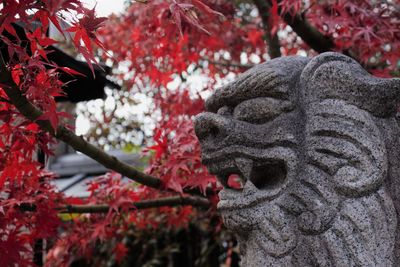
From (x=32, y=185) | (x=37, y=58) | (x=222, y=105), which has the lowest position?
(x=32, y=185)

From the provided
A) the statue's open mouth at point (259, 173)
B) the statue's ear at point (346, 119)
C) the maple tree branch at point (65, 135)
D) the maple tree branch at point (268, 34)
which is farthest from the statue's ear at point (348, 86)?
the maple tree branch at point (268, 34)

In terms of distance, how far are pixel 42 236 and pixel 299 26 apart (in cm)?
221

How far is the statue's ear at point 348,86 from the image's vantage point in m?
2.01

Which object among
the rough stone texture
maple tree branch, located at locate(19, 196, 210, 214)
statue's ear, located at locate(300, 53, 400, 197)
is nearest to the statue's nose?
the rough stone texture

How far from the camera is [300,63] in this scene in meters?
2.21

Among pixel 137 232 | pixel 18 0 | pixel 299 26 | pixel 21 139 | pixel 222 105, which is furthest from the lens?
pixel 137 232

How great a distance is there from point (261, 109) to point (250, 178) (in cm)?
29

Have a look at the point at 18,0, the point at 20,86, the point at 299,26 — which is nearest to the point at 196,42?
the point at 299,26

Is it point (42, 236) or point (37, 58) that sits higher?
point (37, 58)

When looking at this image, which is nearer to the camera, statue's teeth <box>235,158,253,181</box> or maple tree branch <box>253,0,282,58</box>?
statue's teeth <box>235,158,253,181</box>

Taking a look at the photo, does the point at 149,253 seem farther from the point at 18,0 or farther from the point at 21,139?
the point at 18,0

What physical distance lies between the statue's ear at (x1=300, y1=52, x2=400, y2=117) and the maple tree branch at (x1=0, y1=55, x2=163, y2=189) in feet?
3.70

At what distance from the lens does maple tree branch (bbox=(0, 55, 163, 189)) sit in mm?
2016

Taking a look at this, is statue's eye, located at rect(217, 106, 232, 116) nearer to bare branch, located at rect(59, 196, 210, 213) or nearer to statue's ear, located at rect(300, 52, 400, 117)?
statue's ear, located at rect(300, 52, 400, 117)
